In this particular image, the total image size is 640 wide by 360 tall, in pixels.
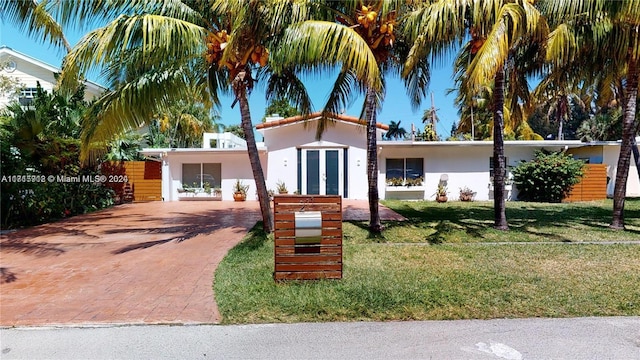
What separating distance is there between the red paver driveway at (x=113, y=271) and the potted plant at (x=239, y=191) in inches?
233

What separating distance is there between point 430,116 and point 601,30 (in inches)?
1011

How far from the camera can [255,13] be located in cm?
664

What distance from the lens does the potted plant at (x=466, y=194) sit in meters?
16.4

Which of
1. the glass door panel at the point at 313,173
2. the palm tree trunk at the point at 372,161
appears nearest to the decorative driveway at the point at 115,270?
the palm tree trunk at the point at 372,161

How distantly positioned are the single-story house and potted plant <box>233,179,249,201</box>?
26cm

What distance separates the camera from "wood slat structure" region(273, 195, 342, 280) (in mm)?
5090

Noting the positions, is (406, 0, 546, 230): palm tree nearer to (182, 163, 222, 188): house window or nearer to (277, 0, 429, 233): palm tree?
(277, 0, 429, 233): palm tree

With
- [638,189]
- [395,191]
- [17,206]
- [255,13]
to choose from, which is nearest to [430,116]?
[638,189]

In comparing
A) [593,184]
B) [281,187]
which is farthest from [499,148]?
[593,184]

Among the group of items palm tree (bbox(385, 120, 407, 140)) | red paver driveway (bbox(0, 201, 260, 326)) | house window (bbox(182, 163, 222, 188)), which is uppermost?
palm tree (bbox(385, 120, 407, 140))

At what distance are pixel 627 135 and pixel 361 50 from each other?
7.99m

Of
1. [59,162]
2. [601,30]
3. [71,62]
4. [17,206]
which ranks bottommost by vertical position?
[17,206]

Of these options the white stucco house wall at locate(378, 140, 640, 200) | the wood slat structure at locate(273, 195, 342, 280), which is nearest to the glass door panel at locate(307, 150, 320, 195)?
the white stucco house wall at locate(378, 140, 640, 200)

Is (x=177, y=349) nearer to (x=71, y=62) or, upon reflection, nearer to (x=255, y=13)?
(x=71, y=62)
